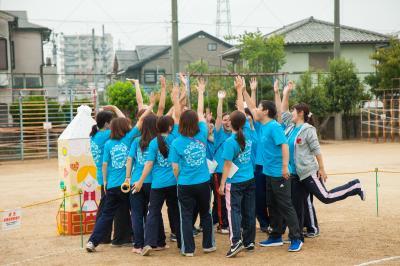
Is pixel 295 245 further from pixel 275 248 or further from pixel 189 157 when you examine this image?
pixel 189 157

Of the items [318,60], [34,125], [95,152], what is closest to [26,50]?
[34,125]

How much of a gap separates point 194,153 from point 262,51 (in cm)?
2742

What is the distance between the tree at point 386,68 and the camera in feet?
92.5

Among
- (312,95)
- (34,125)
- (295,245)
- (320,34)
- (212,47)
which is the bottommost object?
(295,245)

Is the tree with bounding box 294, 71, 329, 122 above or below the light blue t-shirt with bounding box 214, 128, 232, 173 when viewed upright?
above

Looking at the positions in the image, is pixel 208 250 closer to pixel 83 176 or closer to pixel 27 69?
pixel 83 176

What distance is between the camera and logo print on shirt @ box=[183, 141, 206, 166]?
6.64 meters

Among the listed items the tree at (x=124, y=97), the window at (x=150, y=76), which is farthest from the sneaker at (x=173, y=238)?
the window at (x=150, y=76)

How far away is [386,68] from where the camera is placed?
93.5 feet

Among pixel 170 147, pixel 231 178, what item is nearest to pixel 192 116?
pixel 170 147

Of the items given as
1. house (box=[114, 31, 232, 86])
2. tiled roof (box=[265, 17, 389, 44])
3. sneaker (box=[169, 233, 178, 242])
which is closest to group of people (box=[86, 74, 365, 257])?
sneaker (box=[169, 233, 178, 242])

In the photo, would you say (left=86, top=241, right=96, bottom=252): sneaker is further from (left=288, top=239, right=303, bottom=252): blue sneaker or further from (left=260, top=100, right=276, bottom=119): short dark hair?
(left=260, top=100, right=276, bottom=119): short dark hair

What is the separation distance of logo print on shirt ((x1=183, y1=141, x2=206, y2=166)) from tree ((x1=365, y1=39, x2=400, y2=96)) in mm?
23360

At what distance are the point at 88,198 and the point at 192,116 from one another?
245 centimetres
